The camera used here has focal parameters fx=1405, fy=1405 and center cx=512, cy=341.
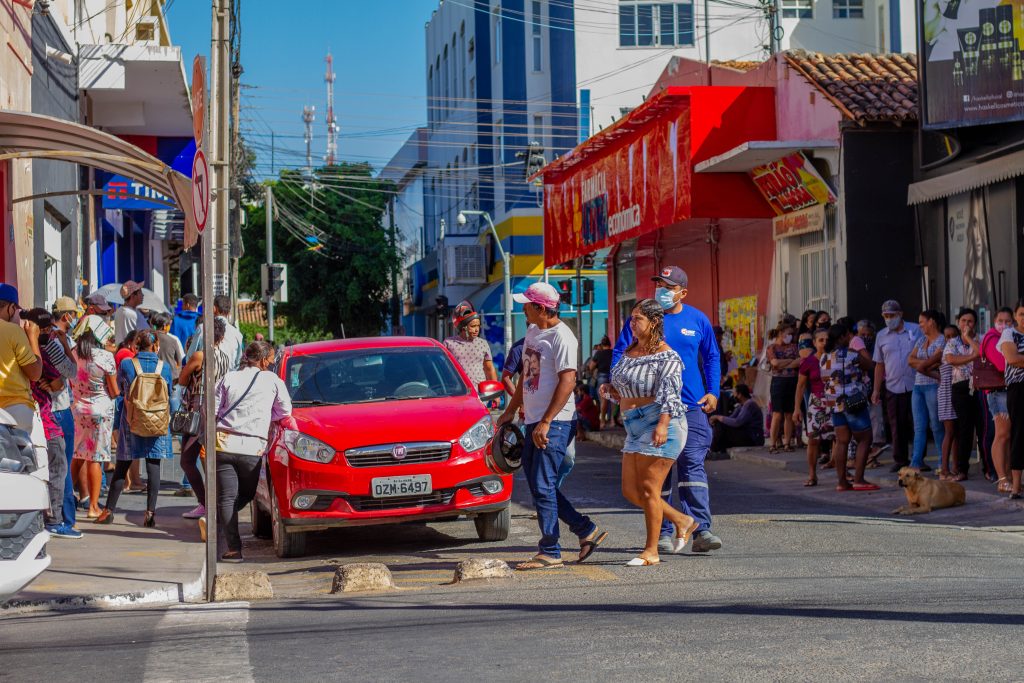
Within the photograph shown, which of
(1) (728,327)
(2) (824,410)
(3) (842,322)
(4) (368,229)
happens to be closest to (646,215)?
(1) (728,327)

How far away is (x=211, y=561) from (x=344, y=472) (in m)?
1.69

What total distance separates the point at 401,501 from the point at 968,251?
1079 centimetres

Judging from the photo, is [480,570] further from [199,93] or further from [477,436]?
[199,93]

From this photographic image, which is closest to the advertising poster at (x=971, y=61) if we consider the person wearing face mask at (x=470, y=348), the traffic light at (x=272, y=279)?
the person wearing face mask at (x=470, y=348)

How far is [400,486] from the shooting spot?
10281 millimetres

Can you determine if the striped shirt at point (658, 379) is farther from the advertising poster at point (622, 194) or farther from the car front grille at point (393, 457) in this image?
the advertising poster at point (622, 194)

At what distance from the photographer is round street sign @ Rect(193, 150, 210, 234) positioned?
8.75 meters

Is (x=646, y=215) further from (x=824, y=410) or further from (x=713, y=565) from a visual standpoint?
(x=713, y=565)

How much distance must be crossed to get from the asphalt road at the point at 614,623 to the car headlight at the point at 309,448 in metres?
0.80

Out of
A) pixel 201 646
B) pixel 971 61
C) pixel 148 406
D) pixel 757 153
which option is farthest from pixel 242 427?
pixel 757 153

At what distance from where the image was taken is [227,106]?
22.1 m

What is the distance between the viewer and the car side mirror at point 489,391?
37.1 ft

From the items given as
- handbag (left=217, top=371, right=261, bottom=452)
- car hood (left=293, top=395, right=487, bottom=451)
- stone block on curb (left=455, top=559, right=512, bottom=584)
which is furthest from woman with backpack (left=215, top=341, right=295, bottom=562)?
stone block on curb (left=455, top=559, right=512, bottom=584)

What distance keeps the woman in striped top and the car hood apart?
1.61 m
